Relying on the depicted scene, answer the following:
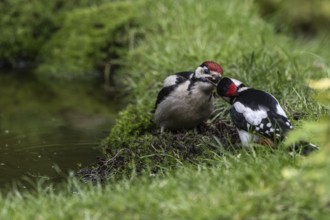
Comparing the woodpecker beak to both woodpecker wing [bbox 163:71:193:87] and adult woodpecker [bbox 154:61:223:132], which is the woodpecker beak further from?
woodpecker wing [bbox 163:71:193:87]

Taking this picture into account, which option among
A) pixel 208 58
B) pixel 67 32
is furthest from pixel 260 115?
pixel 67 32

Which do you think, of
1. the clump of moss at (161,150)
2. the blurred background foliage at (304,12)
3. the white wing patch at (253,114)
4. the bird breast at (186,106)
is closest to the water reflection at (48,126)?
the clump of moss at (161,150)

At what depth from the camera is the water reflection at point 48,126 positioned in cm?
671

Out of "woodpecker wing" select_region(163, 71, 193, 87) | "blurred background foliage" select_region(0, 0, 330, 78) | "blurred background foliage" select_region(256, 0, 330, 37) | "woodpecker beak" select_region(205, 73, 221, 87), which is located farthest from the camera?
"blurred background foliage" select_region(256, 0, 330, 37)

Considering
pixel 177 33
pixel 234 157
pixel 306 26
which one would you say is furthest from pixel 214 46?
pixel 306 26

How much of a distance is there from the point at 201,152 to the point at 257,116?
671 mm

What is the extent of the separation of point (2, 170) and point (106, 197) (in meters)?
2.24

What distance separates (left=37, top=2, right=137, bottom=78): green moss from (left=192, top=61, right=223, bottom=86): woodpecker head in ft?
15.5

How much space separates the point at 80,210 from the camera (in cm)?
443

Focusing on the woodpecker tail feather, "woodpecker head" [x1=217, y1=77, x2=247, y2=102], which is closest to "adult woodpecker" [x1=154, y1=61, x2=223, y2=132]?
"woodpecker head" [x1=217, y1=77, x2=247, y2=102]

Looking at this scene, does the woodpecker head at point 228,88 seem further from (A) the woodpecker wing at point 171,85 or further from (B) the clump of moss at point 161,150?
(A) the woodpecker wing at point 171,85

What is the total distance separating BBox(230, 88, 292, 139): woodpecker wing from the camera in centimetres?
560

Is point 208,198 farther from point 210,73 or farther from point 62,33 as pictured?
point 62,33

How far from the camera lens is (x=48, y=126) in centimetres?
847
